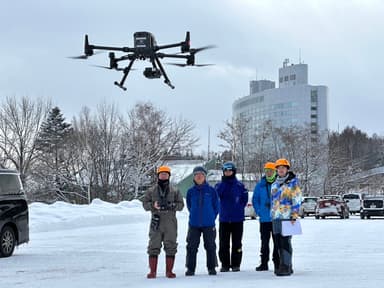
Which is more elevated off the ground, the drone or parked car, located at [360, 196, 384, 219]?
the drone

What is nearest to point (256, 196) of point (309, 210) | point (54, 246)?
point (54, 246)

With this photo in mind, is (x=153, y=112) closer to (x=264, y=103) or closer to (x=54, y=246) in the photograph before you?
(x=54, y=246)

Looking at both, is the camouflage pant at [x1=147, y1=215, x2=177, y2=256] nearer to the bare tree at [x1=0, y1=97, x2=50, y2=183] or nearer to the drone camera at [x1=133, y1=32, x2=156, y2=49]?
the drone camera at [x1=133, y1=32, x2=156, y2=49]

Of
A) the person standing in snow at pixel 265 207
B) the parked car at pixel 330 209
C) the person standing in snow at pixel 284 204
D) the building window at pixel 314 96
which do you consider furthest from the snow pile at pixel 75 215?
Result: the building window at pixel 314 96

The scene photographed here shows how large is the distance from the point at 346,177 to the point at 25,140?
44244mm

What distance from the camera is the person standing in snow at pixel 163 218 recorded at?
1119 cm

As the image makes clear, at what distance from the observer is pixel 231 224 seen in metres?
11.8

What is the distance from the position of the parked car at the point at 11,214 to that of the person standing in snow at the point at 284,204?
6818mm

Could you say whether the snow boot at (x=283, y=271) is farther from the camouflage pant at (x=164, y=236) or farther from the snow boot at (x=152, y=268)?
the snow boot at (x=152, y=268)

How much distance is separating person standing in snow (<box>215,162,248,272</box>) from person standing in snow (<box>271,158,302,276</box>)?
2.63 feet

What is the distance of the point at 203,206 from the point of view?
11.4 meters

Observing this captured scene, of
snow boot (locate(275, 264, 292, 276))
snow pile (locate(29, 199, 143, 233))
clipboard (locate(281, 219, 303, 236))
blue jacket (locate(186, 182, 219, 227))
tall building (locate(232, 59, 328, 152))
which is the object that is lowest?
snow boot (locate(275, 264, 292, 276))

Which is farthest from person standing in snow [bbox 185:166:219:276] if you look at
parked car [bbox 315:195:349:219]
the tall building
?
the tall building

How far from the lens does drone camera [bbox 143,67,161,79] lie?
22.0m
